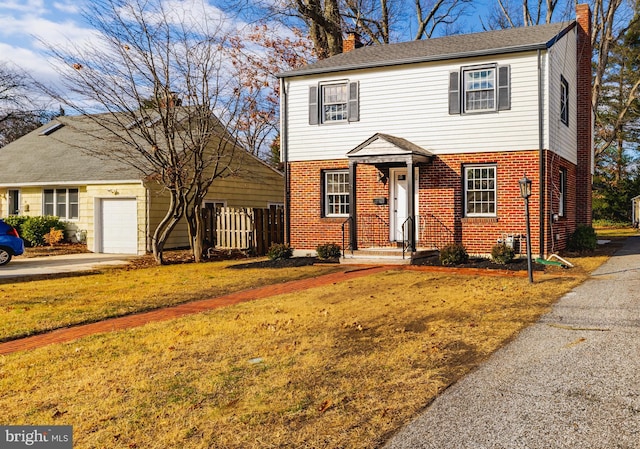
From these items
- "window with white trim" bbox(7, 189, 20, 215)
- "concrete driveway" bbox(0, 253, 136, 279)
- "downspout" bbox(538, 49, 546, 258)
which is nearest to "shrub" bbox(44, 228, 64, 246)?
"concrete driveway" bbox(0, 253, 136, 279)

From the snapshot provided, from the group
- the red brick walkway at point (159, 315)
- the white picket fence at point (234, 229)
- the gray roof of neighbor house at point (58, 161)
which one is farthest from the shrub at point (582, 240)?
the gray roof of neighbor house at point (58, 161)

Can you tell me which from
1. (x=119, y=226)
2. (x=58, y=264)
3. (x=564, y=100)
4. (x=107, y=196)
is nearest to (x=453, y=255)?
(x=564, y=100)

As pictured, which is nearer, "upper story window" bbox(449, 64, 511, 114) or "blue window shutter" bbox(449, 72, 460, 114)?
"upper story window" bbox(449, 64, 511, 114)

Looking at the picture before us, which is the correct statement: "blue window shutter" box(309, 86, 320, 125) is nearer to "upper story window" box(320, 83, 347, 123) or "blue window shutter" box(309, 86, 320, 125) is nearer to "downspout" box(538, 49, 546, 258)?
"upper story window" box(320, 83, 347, 123)

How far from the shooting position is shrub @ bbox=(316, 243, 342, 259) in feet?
54.3

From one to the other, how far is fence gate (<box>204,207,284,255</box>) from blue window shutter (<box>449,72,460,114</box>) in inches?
291

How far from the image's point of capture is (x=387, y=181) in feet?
58.0

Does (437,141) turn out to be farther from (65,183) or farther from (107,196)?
(65,183)

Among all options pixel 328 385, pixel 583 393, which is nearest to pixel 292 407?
pixel 328 385

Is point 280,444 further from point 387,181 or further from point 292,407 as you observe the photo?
point 387,181

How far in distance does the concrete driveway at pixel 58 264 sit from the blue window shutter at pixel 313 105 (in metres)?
7.32

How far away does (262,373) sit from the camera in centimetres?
551

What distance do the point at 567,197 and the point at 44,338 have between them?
52.3ft

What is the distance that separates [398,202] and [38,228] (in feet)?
48.1
